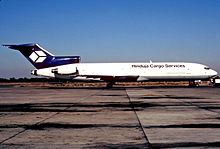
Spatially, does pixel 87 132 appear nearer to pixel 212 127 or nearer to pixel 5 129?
pixel 5 129

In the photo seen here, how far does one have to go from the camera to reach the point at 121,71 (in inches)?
2375

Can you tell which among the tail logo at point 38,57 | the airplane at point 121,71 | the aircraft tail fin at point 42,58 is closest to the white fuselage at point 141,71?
the airplane at point 121,71

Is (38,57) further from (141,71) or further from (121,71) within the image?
(141,71)

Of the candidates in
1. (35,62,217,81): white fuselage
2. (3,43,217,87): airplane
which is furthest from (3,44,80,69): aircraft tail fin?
(35,62,217,81): white fuselage

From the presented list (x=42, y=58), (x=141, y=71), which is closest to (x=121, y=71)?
(x=141, y=71)

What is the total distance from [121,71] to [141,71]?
3.24 metres

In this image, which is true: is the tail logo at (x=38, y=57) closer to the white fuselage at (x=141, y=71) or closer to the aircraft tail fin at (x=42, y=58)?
the aircraft tail fin at (x=42, y=58)

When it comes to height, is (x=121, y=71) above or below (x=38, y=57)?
below

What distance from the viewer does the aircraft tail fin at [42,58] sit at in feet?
206

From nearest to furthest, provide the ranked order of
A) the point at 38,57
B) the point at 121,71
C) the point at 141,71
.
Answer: the point at 141,71
the point at 121,71
the point at 38,57

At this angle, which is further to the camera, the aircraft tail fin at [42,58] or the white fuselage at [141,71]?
the aircraft tail fin at [42,58]

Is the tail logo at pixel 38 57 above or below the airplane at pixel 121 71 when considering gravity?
above

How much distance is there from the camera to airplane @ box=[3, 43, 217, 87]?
58969 millimetres

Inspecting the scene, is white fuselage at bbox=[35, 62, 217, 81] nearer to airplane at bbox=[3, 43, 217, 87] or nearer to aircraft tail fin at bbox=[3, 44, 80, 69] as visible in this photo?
airplane at bbox=[3, 43, 217, 87]
